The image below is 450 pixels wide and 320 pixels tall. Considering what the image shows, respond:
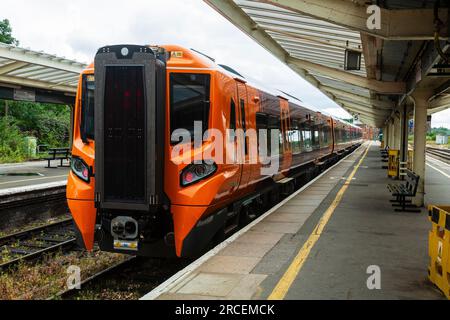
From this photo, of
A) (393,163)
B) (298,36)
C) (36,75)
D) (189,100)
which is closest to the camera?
(189,100)

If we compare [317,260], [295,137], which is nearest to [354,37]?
[295,137]

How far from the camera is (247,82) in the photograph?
805 cm

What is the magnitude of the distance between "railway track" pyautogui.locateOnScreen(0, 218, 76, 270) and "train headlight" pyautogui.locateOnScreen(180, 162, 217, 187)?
12.2 ft

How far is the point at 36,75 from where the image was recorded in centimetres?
1895

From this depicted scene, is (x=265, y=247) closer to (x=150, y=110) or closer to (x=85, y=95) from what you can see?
(x=150, y=110)

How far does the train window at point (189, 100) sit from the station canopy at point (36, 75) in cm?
1059

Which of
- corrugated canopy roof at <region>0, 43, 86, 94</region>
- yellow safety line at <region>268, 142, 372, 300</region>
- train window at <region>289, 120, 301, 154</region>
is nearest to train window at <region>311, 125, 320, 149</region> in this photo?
train window at <region>289, 120, 301, 154</region>

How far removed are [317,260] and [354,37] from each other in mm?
8048

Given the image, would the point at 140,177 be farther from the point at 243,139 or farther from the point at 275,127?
the point at 275,127

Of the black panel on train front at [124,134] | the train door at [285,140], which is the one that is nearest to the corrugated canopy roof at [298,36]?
the train door at [285,140]

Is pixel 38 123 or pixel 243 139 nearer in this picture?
pixel 243 139

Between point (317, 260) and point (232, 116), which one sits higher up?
point (232, 116)

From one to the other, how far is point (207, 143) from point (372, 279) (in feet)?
8.59
